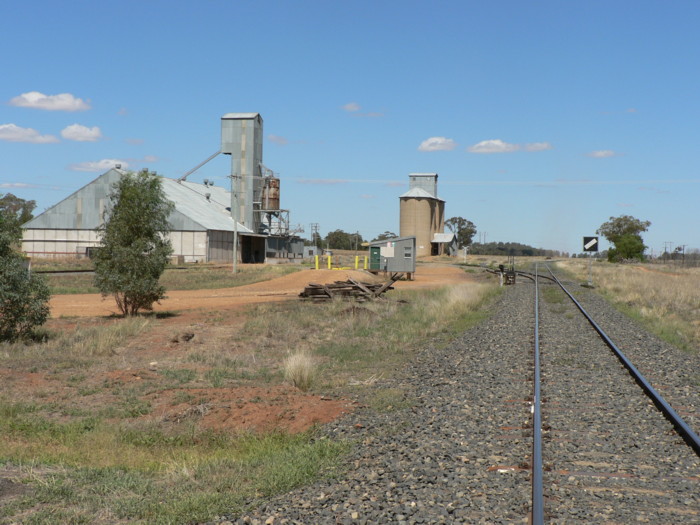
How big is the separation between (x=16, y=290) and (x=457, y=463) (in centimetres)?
1416

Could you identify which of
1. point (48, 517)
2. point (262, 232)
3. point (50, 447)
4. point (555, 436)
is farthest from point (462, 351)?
point (262, 232)

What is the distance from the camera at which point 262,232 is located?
250ft

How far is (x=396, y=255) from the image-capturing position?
50969 millimetres

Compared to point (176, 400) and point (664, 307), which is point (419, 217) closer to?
point (664, 307)

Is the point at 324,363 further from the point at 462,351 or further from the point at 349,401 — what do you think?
the point at 349,401

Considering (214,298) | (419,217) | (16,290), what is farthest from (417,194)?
(16,290)

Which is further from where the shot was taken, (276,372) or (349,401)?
(276,372)

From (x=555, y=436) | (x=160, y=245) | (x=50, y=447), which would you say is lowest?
(x=50, y=447)

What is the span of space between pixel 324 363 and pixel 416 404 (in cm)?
567

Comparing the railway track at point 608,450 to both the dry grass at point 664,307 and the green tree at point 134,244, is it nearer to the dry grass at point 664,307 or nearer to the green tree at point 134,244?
the dry grass at point 664,307

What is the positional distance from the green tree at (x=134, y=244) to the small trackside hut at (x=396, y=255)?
2619cm

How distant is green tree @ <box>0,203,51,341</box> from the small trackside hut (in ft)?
108

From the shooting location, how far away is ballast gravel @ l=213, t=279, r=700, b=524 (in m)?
6.25

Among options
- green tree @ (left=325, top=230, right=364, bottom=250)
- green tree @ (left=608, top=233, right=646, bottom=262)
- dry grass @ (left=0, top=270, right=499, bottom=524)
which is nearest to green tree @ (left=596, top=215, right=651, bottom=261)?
green tree @ (left=608, top=233, right=646, bottom=262)
